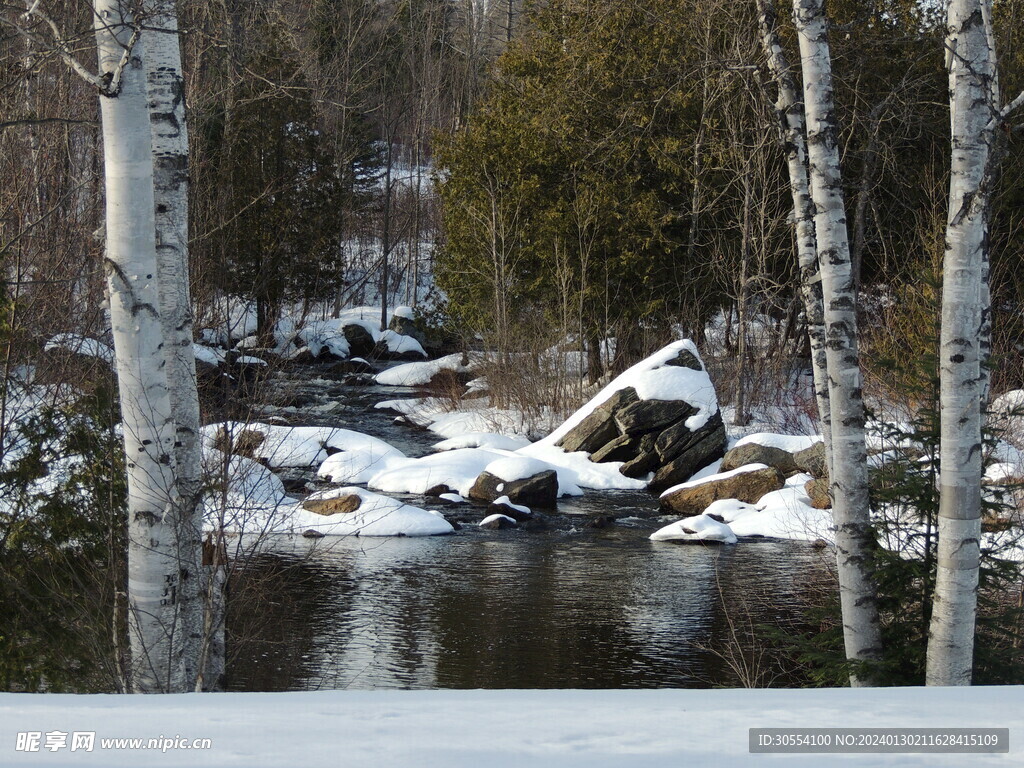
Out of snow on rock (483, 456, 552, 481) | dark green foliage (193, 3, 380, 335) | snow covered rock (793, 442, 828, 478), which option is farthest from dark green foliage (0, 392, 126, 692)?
dark green foliage (193, 3, 380, 335)

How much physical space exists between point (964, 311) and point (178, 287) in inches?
170

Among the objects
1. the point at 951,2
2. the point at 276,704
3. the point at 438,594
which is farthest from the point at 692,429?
the point at 276,704

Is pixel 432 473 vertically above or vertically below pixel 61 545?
below

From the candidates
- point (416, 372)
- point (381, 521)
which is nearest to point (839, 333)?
point (381, 521)

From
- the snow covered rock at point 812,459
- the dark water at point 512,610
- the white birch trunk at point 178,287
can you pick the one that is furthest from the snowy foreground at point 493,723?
the snow covered rock at point 812,459

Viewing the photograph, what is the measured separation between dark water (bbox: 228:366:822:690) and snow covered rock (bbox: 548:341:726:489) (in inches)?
125

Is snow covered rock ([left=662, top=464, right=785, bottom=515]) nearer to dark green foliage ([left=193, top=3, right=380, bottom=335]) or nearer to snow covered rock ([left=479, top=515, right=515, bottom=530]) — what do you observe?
snow covered rock ([left=479, top=515, right=515, bottom=530])

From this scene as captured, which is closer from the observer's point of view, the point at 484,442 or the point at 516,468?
the point at 516,468

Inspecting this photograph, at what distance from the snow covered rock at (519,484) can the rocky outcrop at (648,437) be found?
1896 mm

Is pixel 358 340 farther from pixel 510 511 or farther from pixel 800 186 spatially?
pixel 800 186

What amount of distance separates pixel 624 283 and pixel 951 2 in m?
16.0

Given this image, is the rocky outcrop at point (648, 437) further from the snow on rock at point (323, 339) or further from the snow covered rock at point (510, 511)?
the snow on rock at point (323, 339)

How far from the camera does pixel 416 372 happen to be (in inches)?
1043

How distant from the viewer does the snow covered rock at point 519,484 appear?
1519 centimetres
